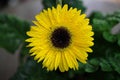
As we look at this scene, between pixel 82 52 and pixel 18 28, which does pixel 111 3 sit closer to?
pixel 18 28

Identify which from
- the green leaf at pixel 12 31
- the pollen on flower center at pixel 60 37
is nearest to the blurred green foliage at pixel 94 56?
the green leaf at pixel 12 31

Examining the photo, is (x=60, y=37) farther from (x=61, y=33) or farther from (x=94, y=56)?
(x=94, y=56)

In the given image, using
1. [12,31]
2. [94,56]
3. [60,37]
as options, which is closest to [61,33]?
[60,37]

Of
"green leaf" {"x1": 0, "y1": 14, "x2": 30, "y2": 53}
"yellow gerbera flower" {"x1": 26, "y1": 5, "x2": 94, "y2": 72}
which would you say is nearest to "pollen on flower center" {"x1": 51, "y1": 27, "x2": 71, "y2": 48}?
"yellow gerbera flower" {"x1": 26, "y1": 5, "x2": 94, "y2": 72}

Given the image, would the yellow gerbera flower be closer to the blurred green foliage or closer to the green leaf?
the blurred green foliage

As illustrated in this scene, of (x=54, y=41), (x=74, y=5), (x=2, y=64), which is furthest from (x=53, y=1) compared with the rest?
(x=2, y=64)
